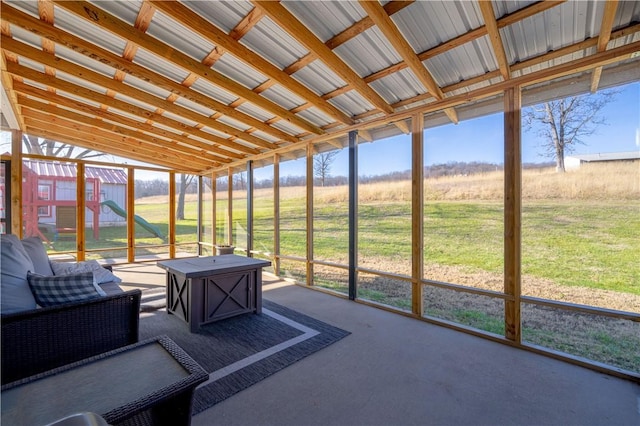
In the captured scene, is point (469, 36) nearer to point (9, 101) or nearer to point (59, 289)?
point (59, 289)

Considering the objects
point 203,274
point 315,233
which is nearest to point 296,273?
point 315,233

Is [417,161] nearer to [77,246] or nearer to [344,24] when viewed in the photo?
[344,24]

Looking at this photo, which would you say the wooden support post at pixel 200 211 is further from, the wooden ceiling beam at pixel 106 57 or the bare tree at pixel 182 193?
the wooden ceiling beam at pixel 106 57

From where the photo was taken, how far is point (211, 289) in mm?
3492

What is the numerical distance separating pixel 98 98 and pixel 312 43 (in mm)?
3543

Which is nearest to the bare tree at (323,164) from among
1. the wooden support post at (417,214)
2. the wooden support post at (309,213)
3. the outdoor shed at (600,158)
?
the wooden support post at (309,213)

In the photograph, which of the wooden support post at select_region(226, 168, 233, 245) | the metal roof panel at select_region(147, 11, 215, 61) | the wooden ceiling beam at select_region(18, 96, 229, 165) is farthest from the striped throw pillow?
the wooden support post at select_region(226, 168, 233, 245)

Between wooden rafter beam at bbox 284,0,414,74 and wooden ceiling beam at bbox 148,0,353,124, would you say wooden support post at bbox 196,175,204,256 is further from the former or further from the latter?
wooden rafter beam at bbox 284,0,414,74

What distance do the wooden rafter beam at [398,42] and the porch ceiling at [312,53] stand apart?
0.4 inches

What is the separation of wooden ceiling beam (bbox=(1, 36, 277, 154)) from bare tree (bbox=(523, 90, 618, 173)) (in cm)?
440

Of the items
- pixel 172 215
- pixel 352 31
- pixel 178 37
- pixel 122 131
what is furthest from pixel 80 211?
pixel 352 31

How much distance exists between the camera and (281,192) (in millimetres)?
5883

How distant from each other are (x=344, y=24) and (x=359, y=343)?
3.12 meters

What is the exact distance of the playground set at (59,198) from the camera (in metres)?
5.79
